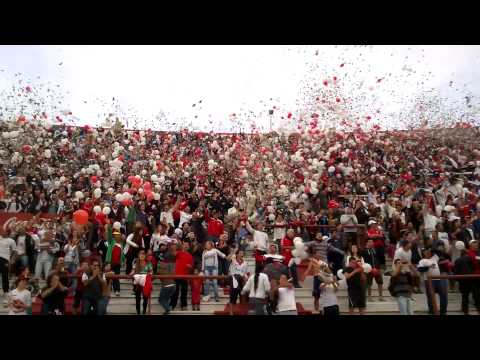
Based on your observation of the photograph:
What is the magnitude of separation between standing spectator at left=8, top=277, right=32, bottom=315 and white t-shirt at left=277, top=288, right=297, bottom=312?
148 inches

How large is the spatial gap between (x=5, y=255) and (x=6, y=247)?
5.5 inches

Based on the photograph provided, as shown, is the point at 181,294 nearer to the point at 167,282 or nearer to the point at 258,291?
the point at 167,282

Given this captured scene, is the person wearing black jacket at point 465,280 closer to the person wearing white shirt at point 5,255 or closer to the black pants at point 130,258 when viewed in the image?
the black pants at point 130,258

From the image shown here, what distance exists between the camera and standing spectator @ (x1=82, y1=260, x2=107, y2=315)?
7785mm

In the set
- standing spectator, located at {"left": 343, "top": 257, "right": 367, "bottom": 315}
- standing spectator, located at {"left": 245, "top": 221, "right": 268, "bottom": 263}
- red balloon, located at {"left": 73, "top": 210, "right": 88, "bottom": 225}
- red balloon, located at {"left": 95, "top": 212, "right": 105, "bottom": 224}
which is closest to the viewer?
standing spectator, located at {"left": 343, "top": 257, "right": 367, "bottom": 315}

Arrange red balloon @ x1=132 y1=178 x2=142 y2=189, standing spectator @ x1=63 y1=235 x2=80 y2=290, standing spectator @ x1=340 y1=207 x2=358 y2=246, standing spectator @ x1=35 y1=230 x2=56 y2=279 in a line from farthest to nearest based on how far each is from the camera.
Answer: red balloon @ x1=132 y1=178 x2=142 y2=189 < standing spectator @ x1=340 y1=207 x2=358 y2=246 < standing spectator @ x1=35 y1=230 x2=56 y2=279 < standing spectator @ x1=63 y1=235 x2=80 y2=290

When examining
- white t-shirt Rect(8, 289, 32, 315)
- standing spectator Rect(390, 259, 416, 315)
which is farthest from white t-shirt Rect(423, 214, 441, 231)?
white t-shirt Rect(8, 289, 32, 315)

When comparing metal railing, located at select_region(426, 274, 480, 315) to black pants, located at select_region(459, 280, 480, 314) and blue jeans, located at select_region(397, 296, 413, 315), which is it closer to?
black pants, located at select_region(459, 280, 480, 314)

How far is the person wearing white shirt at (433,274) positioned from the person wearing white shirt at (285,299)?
2.38 m

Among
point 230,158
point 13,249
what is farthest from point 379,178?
point 13,249

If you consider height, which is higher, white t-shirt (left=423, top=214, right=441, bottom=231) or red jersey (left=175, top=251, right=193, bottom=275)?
white t-shirt (left=423, top=214, right=441, bottom=231)

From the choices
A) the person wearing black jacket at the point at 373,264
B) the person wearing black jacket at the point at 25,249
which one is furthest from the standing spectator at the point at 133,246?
the person wearing black jacket at the point at 373,264

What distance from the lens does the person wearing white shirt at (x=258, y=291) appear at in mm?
7621
